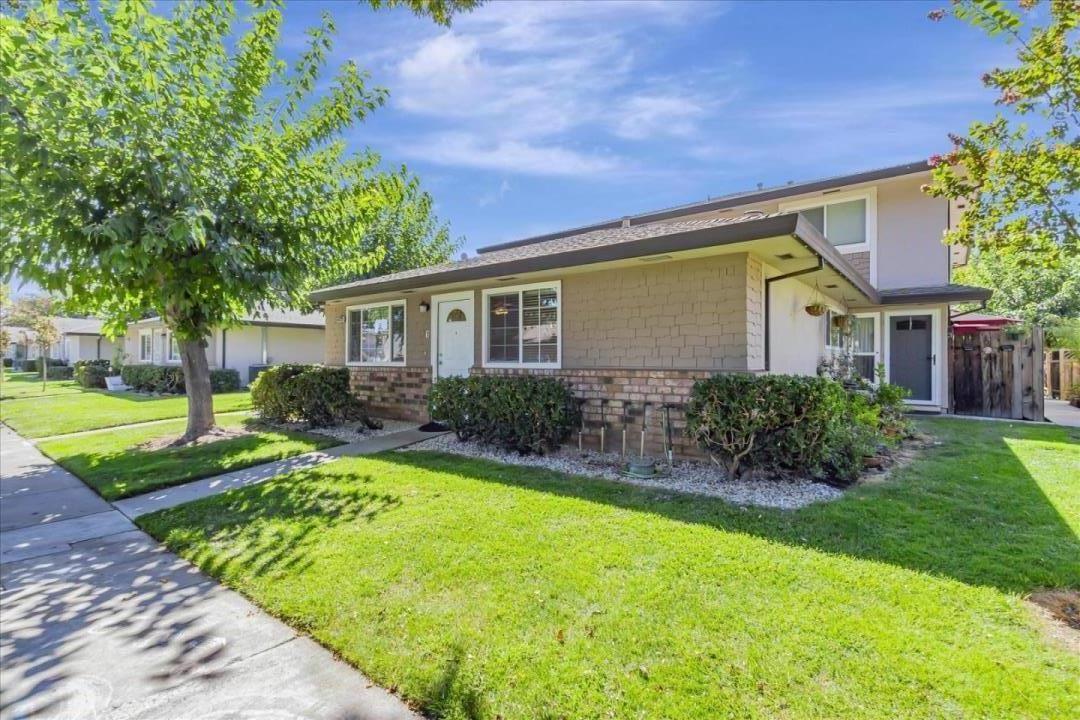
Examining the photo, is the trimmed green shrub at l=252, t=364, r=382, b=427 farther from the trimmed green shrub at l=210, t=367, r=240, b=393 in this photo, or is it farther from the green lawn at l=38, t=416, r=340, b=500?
the trimmed green shrub at l=210, t=367, r=240, b=393

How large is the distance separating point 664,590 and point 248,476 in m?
5.67

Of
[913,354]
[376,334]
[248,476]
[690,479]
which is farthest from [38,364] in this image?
[913,354]

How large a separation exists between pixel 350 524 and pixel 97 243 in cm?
518

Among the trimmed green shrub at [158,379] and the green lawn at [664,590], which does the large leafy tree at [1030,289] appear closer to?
the green lawn at [664,590]

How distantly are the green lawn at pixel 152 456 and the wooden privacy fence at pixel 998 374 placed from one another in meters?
14.2

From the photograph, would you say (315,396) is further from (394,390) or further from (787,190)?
(787,190)

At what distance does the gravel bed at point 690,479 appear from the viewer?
17.2 ft

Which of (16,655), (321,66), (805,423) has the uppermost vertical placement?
(321,66)

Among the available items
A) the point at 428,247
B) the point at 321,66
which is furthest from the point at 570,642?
the point at 428,247

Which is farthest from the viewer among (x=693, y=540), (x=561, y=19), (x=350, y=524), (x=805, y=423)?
(x=561, y=19)

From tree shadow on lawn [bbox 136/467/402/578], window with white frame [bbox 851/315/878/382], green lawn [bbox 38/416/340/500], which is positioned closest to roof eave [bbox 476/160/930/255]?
window with white frame [bbox 851/315/878/382]

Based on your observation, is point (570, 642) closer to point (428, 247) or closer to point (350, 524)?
point (350, 524)

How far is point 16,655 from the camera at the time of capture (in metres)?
2.87

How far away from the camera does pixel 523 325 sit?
8797 millimetres
